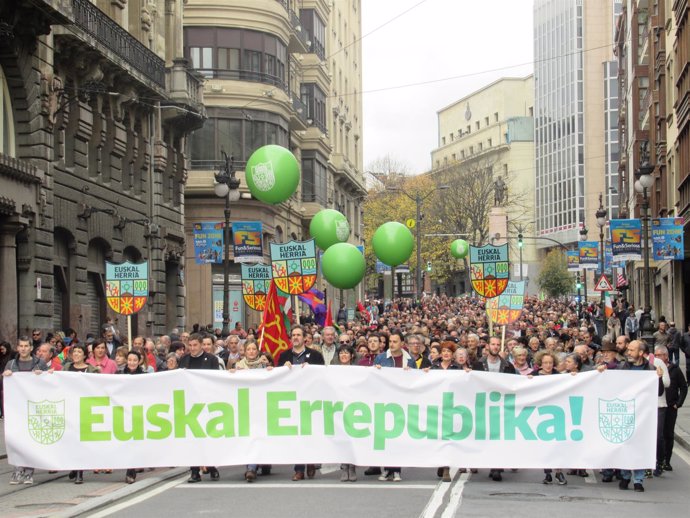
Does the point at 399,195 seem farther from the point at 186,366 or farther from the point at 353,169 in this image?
the point at 186,366

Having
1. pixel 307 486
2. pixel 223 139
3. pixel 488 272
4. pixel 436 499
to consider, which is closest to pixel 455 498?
pixel 436 499

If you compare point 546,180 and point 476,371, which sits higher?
point 546,180

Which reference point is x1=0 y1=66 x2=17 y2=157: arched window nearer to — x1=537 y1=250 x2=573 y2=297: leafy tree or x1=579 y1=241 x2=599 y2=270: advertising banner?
x1=579 y1=241 x2=599 y2=270: advertising banner

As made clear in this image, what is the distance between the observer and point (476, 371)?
49.1 feet

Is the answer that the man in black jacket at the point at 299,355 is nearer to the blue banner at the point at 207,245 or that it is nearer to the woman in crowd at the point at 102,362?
the woman in crowd at the point at 102,362

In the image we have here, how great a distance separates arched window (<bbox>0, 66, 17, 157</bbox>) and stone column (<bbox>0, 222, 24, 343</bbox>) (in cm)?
183

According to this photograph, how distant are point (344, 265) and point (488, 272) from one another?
513 cm

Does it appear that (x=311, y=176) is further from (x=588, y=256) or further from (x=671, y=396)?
(x=671, y=396)

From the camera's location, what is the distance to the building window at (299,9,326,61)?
63656mm

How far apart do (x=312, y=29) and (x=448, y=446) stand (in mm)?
51276

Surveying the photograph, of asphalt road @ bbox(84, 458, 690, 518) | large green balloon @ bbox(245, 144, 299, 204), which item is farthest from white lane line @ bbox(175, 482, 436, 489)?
large green balloon @ bbox(245, 144, 299, 204)

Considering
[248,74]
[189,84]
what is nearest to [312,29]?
[248,74]

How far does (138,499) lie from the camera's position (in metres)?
13.2

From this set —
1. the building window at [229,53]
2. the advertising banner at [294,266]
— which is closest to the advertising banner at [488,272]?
the advertising banner at [294,266]
